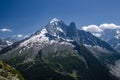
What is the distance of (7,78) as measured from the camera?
36.5 metres

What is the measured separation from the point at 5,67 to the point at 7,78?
2.79 m

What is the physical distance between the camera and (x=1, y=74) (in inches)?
1451

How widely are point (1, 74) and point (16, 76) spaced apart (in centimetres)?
214

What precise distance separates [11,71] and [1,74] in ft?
6.44

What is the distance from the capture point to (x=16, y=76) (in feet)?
124

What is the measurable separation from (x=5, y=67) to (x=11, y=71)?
1171 millimetres

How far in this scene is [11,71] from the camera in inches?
1515

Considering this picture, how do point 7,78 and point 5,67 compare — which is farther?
point 5,67

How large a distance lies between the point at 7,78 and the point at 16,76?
5.18 feet
